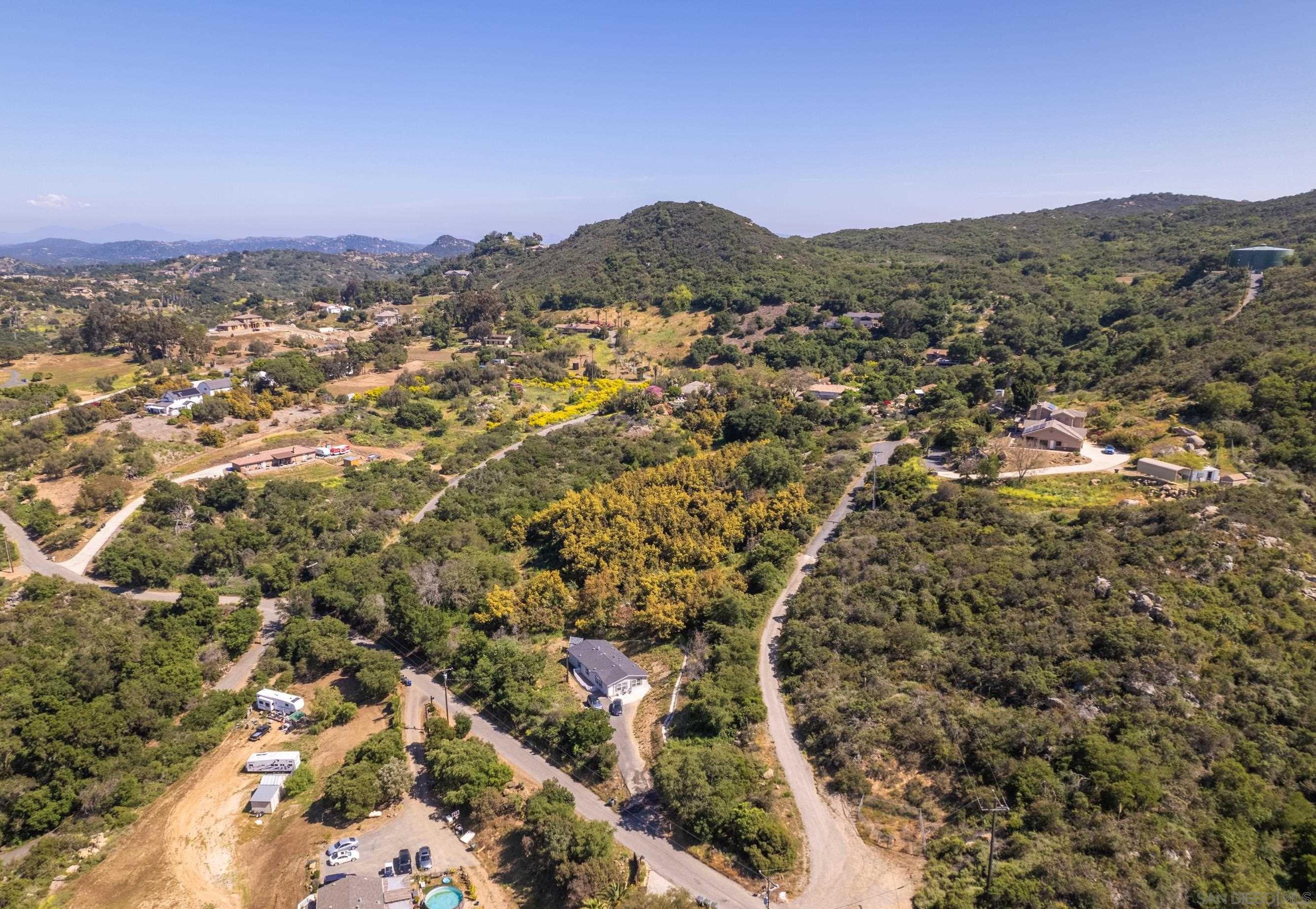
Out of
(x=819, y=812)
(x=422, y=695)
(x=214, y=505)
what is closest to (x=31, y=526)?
(x=214, y=505)

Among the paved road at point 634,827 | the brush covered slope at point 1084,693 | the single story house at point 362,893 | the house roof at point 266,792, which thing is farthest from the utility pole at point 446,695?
the brush covered slope at point 1084,693

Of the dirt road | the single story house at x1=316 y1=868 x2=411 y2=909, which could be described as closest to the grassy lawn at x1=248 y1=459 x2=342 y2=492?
the single story house at x1=316 y1=868 x2=411 y2=909

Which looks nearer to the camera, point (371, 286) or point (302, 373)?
point (302, 373)

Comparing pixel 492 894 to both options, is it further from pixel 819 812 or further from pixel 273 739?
pixel 273 739

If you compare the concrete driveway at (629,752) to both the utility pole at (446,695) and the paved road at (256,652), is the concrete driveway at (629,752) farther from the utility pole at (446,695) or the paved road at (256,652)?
the paved road at (256,652)

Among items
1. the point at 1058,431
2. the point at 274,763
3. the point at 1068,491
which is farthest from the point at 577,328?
the point at 274,763

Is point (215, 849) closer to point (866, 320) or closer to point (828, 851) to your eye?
point (828, 851)

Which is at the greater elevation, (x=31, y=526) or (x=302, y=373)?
(x=302, y=373)
